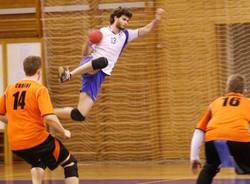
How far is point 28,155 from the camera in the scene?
772cm

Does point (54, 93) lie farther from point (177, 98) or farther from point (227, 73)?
point (227, 73)

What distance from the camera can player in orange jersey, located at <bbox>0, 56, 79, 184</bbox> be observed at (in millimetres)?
7496

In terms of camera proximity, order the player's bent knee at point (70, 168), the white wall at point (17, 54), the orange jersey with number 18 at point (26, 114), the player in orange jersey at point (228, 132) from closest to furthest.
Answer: the player in orange jersey at point (228, 132) < the orange jersey with number 18 at point (26, 114) < the player's bent knee at point (70, 168) < the white wall at point (17, 54)

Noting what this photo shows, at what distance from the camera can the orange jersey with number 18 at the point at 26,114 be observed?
7.49 m

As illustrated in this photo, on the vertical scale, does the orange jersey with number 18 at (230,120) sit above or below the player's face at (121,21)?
below

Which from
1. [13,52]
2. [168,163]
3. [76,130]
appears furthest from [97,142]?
[13,52]

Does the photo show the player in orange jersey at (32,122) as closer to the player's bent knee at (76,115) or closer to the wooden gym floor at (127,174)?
the player's bent knee at (76,115)

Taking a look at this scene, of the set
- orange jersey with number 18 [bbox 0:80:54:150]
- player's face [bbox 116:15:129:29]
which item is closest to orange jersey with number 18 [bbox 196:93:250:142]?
orange jersey with number 18 [bbox 0:80:54:150]

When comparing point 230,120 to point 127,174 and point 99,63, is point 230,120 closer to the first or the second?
point 99,63

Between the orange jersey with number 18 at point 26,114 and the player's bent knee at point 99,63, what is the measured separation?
262 cm

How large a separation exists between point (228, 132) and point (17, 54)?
874 centimetres

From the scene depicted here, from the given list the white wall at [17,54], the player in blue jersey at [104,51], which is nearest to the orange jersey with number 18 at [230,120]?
the player in blue jersey at [104,51]

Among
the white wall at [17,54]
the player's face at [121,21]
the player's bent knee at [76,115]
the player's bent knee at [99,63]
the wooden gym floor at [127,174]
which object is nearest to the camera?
the player's bent knee at [99,63]

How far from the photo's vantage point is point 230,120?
7.35 meters
